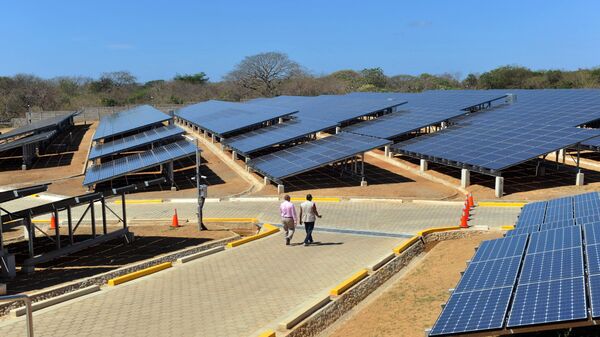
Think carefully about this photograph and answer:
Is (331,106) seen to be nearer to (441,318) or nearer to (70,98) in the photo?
(441,318)

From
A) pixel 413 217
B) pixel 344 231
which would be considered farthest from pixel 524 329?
pixel 413 217

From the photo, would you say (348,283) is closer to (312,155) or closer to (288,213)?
(288,213)

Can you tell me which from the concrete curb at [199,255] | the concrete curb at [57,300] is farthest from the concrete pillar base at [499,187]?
the concrete curb at [57,300]

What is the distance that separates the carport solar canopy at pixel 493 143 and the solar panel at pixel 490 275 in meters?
14.6

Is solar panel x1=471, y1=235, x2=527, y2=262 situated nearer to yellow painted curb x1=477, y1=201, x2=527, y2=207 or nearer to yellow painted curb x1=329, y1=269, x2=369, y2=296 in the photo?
yellow painted curb x1=329, y1=269, x2=369, y2=296

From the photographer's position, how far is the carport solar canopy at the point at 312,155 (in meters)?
27.6

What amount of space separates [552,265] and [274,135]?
88.3 feet

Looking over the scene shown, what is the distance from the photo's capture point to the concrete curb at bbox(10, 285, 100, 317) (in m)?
11.0

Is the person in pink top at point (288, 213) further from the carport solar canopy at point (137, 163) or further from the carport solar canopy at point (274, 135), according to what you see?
the carport solar canopy at point (274, 135)

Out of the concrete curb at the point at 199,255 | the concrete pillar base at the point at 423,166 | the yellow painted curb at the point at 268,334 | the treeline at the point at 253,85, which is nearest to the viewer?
the yellow painted curb at the point at 268,334

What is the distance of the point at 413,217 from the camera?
2058 centimetres

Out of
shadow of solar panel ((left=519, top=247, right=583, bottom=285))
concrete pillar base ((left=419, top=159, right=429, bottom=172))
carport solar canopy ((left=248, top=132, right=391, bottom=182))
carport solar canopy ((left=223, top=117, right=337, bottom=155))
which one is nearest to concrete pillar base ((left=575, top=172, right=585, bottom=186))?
concrete pillar base ((left=419, top=159, right=429, bottom=172))

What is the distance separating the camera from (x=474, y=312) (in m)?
8.15

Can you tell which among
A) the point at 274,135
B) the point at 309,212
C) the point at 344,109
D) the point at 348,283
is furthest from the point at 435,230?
the point at 344,109
